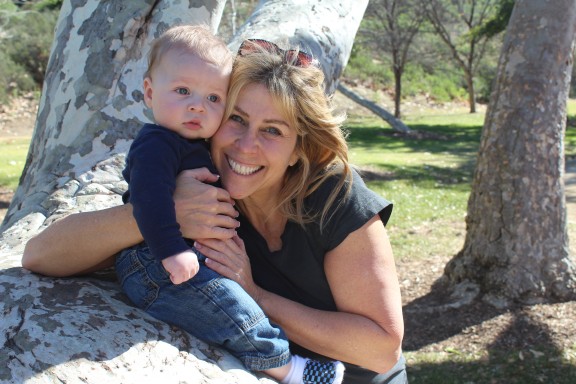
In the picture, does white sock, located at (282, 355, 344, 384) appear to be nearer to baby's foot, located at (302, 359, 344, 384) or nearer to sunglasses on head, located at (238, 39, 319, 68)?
baby's foot, located at (302, 359, 344, 384)

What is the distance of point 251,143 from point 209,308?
1.79 feet

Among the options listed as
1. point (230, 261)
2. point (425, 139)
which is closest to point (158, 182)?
point (230, 261)

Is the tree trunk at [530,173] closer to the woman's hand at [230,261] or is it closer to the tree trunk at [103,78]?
the tree trunk at [103,78]

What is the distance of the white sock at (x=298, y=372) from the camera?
1.98 meters

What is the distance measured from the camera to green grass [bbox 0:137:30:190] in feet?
38.1

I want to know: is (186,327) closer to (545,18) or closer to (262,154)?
(262,154)

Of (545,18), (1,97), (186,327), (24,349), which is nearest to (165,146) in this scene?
(186,327)

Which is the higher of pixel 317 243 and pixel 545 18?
pixel 545 18

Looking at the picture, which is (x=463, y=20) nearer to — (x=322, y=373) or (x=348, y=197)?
(x=348, y=197)

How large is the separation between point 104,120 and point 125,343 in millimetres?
1247

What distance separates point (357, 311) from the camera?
81.7 inches

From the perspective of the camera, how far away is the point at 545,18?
5836mm

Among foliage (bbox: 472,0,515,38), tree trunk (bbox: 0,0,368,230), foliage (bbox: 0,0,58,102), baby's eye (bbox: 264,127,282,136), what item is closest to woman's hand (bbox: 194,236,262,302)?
baby's eye (bbox: 264,127,282,136)

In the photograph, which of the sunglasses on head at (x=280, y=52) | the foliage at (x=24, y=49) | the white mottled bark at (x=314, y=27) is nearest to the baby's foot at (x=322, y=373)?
the sunglasses on head at (x=280, y=52)
